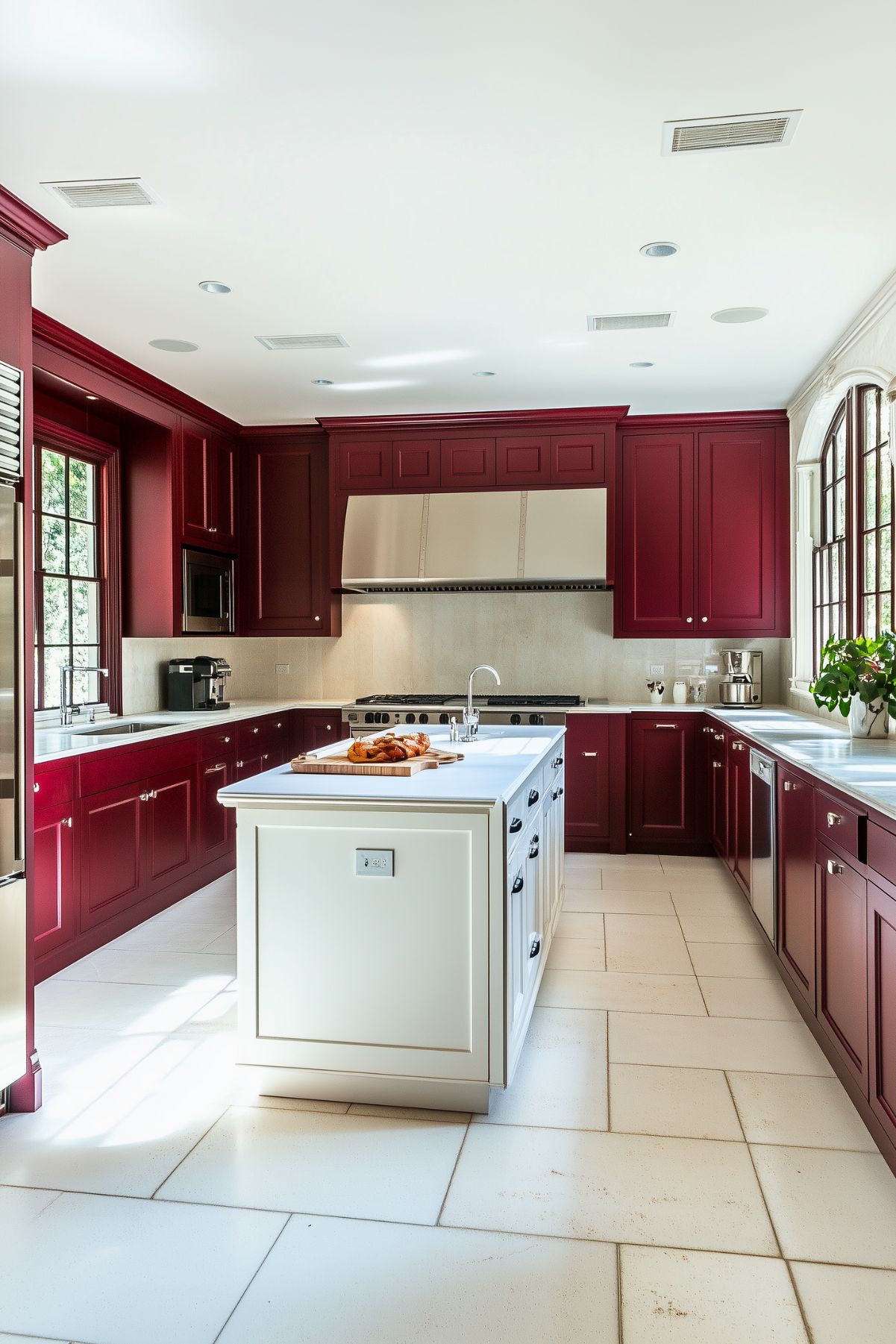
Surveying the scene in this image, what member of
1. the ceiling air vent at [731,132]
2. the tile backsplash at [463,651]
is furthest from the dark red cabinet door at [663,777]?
the ceiling air vent at [731,132]

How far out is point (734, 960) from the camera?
3.87 meters

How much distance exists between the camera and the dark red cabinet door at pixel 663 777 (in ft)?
18.5

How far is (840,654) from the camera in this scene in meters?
3.88

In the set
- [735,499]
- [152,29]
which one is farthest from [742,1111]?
[735,499]

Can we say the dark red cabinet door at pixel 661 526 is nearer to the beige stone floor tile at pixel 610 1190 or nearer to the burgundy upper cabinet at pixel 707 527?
the burgundy upper cabinet at pixel 707 527

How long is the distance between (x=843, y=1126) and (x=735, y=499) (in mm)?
3998

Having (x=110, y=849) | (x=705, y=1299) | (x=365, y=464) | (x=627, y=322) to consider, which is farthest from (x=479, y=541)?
(x=705, y=1299)

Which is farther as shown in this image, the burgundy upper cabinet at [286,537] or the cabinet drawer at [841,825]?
the burgundy upper cabinet at [286,537]

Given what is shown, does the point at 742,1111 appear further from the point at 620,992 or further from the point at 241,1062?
the point at 241,1062

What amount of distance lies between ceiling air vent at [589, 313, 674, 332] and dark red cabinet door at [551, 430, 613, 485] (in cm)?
150

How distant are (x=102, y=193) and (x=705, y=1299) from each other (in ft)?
10.7

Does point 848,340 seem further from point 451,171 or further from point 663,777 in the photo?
point 663,777

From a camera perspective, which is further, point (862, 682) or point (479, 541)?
point (479, 541)

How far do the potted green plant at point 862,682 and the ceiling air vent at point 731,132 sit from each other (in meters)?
1.83
